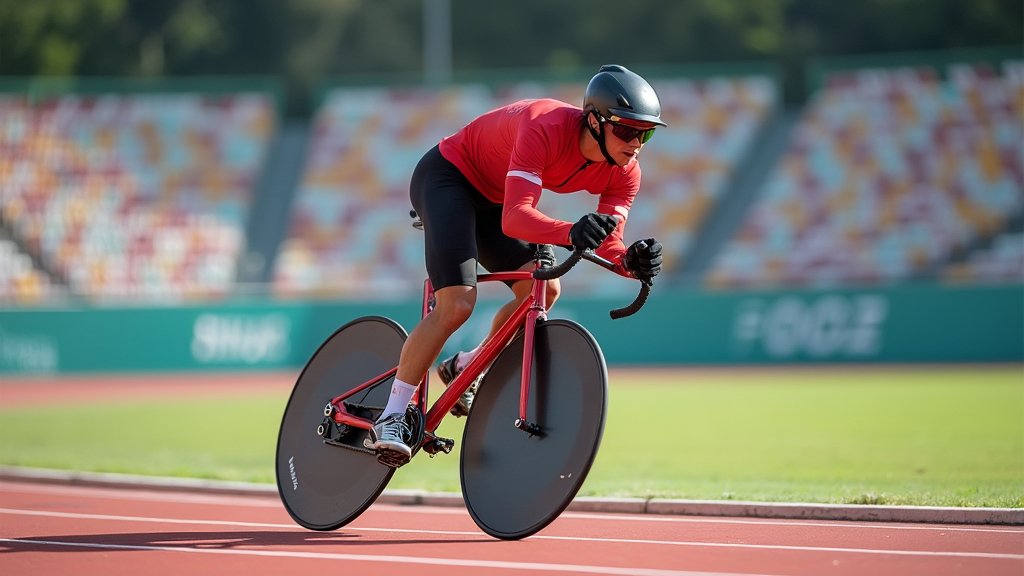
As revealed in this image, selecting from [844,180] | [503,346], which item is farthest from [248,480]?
[844,180]

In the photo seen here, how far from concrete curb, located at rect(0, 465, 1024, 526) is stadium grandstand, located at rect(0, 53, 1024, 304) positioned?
59.5 ft

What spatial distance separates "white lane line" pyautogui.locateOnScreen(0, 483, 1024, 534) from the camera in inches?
280

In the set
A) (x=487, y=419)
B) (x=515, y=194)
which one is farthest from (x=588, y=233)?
(x=487, y=419)

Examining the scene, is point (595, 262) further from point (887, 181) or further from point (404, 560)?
point (887, 181)

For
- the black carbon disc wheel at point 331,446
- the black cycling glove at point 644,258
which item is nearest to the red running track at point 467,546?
the black carbon disc wheel at point 331,446

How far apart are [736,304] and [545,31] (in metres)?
27.9

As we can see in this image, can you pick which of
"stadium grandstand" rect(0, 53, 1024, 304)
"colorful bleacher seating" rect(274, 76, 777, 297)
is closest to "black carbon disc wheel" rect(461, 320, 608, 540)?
"stadium grandstand" rect(0, 53, 1024, 304)

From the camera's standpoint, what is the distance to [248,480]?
32.8 ft

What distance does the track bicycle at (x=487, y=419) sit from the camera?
631 cm

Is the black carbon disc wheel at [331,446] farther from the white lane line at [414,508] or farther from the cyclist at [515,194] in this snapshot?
the white lane line at [414,508]

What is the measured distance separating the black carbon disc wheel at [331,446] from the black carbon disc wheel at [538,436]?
0.58 metres

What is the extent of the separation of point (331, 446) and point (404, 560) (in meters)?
1.40

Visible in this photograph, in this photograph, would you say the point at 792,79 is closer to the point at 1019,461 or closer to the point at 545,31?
the point at 545,31

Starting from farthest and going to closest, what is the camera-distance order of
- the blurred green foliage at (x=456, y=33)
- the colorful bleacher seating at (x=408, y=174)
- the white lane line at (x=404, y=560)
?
the blurred green foliage at (x=456, y=33)
the colorful bleacher seating at (x=408, y=174)
the white lane line at (x=404, y=560)
